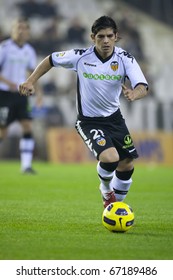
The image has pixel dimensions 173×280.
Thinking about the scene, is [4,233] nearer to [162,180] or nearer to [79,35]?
[162,180]

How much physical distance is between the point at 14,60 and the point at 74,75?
8.58 m

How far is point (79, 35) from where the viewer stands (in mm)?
25062

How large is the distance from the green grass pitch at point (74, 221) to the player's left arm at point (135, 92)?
4.49ft

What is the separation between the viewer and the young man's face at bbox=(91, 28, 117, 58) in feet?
27.0

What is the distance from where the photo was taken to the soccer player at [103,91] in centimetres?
827

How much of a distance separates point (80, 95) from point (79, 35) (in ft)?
54.7

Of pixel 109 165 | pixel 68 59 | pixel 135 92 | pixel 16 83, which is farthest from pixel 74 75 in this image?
pixel 135 92

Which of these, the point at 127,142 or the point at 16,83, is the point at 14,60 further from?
the point at 127,142

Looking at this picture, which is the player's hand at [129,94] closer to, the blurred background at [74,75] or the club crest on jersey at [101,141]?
the club crest on jersey at [101,141]

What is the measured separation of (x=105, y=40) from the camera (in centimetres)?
826

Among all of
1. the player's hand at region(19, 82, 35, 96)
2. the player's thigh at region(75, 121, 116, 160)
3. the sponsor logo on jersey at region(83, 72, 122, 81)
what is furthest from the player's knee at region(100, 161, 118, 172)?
the player's hand at region(19, 82, 35, 96)

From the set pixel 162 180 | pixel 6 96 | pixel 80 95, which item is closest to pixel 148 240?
pixel 80 95

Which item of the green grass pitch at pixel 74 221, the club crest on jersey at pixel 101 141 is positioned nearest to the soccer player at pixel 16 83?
the green grass pitch at pixel 74 221

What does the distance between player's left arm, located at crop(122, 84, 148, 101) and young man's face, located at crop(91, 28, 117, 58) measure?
575 mm
